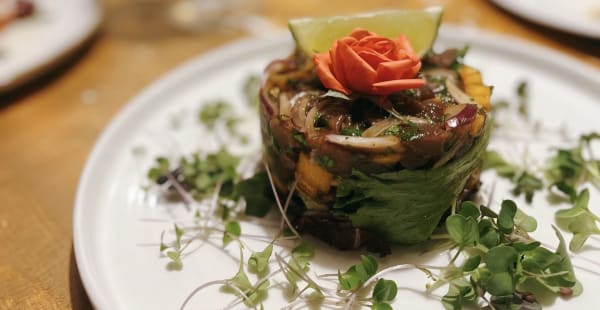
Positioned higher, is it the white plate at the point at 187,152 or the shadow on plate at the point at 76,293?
the white plate at the point at 187,152

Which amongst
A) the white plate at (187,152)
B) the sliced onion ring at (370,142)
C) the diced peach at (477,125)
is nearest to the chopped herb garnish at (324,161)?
the sliced onion ring at (370,142)

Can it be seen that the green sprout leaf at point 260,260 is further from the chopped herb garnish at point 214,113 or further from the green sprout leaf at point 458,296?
the chopped herb garnish at point 214,113

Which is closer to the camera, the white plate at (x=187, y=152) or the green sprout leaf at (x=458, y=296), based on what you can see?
the green sprout leaf at (x=458, y=296)

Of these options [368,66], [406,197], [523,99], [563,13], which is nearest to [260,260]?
[406,197]

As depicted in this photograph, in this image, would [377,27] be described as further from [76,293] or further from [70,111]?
[70,111]

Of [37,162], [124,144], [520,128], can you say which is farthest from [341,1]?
[37,162]

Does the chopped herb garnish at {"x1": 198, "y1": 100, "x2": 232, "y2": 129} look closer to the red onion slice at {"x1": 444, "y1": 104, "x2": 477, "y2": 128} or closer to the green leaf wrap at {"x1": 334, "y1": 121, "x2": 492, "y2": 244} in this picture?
the green leaf wrap at {"x1": 334, "y1": 121, "x2": 492, "y2": 244}
